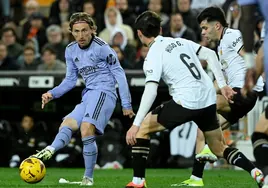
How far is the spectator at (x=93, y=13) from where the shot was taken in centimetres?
1781

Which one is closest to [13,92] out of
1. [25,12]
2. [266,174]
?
[25,12]

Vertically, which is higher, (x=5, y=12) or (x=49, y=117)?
(x=5, y=12)

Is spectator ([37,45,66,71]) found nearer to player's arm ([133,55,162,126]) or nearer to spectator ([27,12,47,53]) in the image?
spectator ([27,12,47,53])

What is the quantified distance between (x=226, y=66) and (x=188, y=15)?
659cm

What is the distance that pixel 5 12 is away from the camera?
19.9 meters

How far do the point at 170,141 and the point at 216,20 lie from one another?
5721mm

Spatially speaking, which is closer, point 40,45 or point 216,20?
point 216,20

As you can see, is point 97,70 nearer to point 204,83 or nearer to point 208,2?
point 204,83

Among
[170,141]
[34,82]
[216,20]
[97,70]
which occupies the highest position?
[216,20]

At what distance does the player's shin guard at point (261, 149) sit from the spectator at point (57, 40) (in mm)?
9830

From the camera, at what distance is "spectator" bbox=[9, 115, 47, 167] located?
52.7 ft

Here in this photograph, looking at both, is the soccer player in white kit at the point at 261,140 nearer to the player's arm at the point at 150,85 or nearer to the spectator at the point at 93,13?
the player's arm at the point at 150,85

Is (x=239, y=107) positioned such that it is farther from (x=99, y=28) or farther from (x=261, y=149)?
(x=99, y=28)

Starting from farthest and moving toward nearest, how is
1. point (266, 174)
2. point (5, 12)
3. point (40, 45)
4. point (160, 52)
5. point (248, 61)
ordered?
point (5, 12) < point (40, 45) < point (160, 52) < point (266, 174) < point (248, 61)
